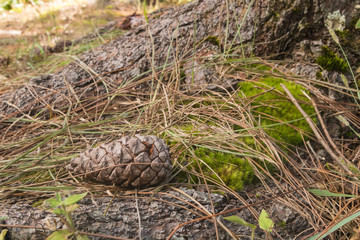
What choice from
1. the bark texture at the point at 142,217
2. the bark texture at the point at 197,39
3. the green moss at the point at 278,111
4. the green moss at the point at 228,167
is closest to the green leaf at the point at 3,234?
the bark texture at the point at 142,217

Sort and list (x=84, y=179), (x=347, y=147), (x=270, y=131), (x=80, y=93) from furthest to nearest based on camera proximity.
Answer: (x=80, y=93) → (x=347, y=147) → (x=270, y=131) → (x=84, y=179)

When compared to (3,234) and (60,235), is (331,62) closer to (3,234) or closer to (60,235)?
(60,235)

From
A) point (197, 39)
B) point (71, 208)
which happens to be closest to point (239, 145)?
point (71, 208)

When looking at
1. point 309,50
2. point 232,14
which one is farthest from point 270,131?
point 232,14

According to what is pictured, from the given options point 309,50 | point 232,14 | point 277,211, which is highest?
point 232,14

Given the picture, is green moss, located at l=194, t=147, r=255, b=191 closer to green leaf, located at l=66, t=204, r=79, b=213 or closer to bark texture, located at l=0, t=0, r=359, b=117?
green leaf, located at l=66, t=204, r=79, b=213

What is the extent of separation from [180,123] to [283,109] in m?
0.72

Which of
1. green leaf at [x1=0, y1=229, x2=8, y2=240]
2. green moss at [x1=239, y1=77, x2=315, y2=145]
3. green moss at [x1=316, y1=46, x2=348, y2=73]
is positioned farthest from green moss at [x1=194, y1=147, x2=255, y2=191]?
green moss at [x1=316, y1=46, x2=348, y2=73]

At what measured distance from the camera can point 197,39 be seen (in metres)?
2.28

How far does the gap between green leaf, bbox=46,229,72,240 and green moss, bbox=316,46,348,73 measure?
209cm

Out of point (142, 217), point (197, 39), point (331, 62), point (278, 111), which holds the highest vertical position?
point (197, 39)

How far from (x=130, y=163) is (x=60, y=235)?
0.40 m

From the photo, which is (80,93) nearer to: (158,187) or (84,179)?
(84,179)

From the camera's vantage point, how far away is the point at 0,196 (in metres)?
1.21
